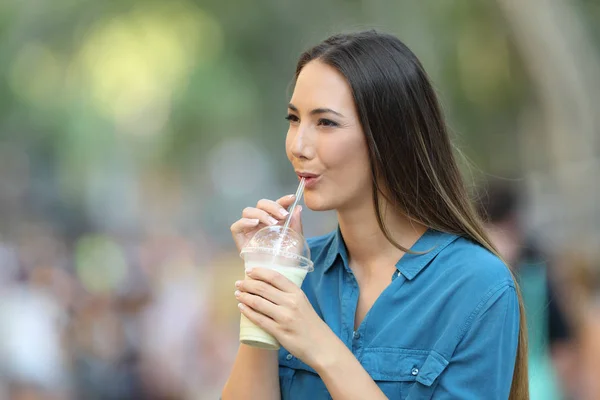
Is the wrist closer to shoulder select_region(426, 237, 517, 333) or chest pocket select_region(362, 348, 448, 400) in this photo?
chest pocket select_region(362, 348, 448, 400)

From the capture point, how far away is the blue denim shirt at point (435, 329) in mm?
1523

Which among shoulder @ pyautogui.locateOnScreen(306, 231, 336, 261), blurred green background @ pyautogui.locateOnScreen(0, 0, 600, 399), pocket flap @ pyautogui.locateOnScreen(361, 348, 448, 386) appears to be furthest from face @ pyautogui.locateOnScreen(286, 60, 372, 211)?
blurred green background @ pyautogui.locateOnScreen(0, 0, 600, 399)

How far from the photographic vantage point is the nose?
1.67 metres

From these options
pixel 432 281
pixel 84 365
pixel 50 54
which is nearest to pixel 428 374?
pixel 432 281

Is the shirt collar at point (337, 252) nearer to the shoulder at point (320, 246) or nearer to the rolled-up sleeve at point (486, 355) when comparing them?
the shoulder at point (320, 246)

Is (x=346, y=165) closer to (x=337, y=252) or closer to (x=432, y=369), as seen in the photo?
(x=337, y=252)

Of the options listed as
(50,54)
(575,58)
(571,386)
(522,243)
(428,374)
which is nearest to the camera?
(428,374)

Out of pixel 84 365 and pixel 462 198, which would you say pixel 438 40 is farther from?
pixel 462 198

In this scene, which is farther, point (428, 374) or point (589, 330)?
point (589, 330)

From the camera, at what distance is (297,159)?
169 cm

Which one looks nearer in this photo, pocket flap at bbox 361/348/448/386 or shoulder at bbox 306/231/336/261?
pocket flap at bbox 361/348/448/386

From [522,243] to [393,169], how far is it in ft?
8.90

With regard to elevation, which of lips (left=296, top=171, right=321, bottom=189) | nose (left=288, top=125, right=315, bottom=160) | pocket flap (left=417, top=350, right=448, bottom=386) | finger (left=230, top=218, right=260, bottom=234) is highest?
A: nose (left=288, top=125, right=315, bottom=160)

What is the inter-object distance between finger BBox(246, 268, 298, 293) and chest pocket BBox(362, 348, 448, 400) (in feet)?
0.77
